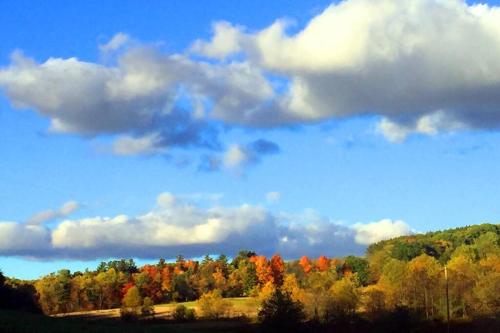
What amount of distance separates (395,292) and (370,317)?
1750 centimetres

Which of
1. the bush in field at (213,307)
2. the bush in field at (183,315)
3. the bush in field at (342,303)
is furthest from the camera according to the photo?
the bush in field at (213,307)

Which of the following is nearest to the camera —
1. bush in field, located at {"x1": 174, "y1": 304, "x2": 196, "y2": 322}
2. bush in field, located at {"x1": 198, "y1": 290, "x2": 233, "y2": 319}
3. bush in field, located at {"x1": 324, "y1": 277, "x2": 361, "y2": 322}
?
bush in field, located at {"x1": 324, "y1": 277, "x2": 361, "y2": 322}

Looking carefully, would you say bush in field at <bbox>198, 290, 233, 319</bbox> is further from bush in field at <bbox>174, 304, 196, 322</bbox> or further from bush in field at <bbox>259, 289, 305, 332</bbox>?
bush in field at <bbox>259, 289, 305, 332</bbox>

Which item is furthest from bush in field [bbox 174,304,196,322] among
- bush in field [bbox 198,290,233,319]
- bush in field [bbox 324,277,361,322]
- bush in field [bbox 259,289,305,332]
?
bush in field [bbox 259,289,305,332]

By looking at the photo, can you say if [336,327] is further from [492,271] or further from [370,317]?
[492,271]

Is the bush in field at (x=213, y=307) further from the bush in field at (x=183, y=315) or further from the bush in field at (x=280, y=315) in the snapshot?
the bush in field at (x=280, y=315)

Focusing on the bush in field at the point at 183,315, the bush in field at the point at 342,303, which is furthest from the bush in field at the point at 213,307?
the bush in field at the point at 342,303

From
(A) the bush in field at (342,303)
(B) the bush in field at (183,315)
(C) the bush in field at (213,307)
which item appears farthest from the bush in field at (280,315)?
(C) the bush in field at (213,307)

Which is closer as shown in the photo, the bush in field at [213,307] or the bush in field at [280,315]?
the bush in field at [280,315]

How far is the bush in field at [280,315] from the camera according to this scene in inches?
4171

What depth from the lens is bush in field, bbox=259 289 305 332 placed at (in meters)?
106

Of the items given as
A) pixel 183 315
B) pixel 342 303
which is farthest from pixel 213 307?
pixel 342 303

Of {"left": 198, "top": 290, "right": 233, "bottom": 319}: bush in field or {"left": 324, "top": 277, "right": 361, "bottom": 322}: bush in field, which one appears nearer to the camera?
{"left": 324, "top": 277, "right": 361, "bottom": 322}: bush in field

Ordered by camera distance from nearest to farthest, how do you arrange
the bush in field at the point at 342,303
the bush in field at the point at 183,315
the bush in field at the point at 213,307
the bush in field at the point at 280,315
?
the bush in field at the point at 280,315
the bush in field at the point at 342,303
the bush in field at the point at 183,315
the bush in field at the point at 213,307
